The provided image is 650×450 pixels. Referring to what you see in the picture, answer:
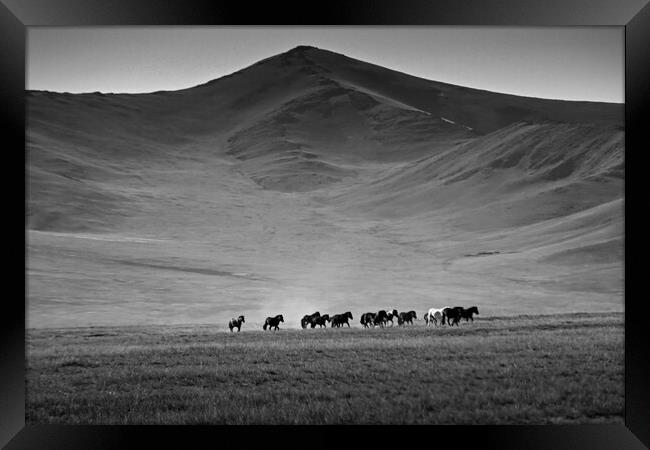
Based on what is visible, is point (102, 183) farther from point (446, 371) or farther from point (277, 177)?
point (446, 371)

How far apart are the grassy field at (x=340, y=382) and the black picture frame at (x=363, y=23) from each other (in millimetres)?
1026

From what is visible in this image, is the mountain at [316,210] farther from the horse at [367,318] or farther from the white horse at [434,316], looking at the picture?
the horse at [367,318]

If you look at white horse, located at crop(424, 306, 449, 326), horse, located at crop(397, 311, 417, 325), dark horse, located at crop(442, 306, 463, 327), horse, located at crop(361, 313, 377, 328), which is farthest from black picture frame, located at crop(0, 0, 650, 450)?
horse, located at crop(397, 311, 417, 325)

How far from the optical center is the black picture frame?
860cm

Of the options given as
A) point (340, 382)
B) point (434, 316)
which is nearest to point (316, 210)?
point (434, 316)

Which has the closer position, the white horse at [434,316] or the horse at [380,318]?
the white horse at [434,316]

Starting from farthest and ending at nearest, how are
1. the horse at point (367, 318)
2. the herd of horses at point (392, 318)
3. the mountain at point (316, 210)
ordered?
the mountain at point (316, 210) < the horse at point (367, 318) < the herd of horses at point (392, 318)

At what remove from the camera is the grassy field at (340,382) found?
33.1ft

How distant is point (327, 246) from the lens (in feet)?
304

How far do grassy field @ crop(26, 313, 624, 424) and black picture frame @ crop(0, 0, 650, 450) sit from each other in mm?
1026

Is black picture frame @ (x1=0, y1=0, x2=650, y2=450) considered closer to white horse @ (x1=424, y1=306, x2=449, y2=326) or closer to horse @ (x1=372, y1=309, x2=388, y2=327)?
white horse @ (x1=424, y1=306, x2=449, y2=326)

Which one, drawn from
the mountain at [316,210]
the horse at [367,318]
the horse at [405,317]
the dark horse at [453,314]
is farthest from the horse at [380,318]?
the mountain at [316,210]

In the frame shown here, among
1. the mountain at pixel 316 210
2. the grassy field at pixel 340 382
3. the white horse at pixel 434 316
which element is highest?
the mountain at pixel 316 210

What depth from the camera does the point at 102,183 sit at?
418 feet
